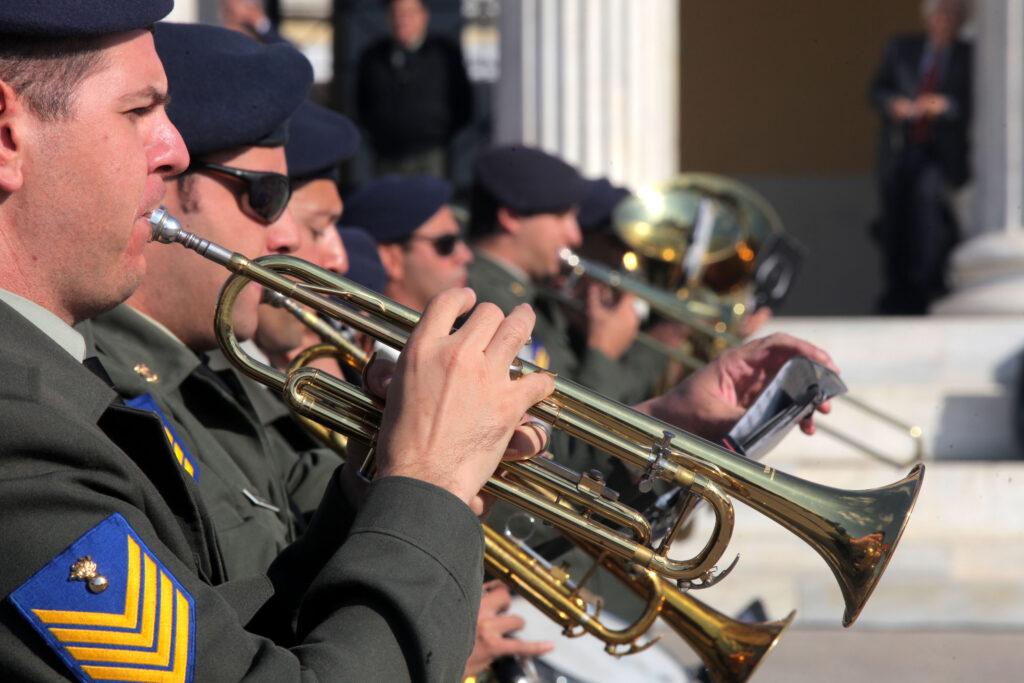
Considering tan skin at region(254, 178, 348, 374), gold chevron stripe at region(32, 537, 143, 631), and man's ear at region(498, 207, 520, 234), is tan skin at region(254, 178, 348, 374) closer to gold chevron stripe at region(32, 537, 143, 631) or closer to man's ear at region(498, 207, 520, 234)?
gold chevron stripe at region(32, 537, 143, 631)

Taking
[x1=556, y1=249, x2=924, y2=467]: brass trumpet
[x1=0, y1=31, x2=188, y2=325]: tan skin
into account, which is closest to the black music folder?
[x1=0, y1=31, x2=188, y2=325]: tan skin

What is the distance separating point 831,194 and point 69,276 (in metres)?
11.3

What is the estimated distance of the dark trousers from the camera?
9070 mm

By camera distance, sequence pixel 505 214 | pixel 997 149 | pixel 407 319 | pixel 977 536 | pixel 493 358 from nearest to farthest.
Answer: pixel 493 358 → pixel 407 319 → pixel 505 214 → pixel 977 536 → pixel 997 149

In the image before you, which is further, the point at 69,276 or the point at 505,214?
the point at 505,214

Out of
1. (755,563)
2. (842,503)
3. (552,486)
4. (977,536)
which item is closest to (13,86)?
(552,486)

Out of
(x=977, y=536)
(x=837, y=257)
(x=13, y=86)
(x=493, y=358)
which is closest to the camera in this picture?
(x=13, y=86)

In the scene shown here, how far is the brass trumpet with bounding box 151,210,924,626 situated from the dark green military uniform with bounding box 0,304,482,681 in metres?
0.33

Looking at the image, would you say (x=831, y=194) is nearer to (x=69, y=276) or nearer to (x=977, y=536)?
(x=977, y=536)

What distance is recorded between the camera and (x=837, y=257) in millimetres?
12070

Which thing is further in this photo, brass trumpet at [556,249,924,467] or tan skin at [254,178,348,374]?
brass trumpet at [556,249,924,467]

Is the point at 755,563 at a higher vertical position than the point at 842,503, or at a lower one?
lower

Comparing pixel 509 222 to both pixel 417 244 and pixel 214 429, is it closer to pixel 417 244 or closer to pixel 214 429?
pixel 417 244

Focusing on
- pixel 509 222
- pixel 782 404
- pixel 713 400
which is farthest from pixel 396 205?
pixel 782 404
